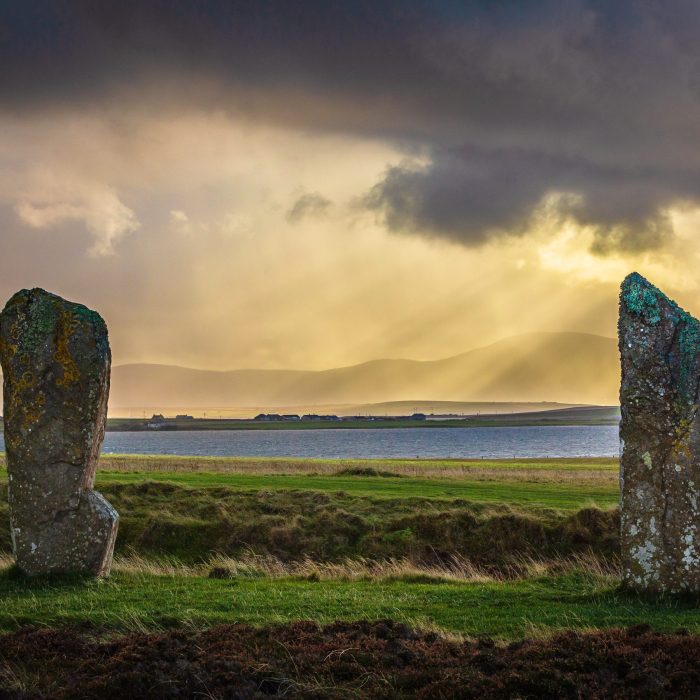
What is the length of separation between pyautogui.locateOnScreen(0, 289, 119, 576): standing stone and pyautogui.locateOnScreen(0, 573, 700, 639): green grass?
842 millimetres

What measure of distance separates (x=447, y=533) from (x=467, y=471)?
2908 cm

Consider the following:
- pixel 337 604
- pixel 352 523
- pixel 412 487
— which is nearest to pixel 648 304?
pixel 337 604

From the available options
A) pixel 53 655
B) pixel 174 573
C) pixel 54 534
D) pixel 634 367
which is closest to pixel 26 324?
pixel 54 534

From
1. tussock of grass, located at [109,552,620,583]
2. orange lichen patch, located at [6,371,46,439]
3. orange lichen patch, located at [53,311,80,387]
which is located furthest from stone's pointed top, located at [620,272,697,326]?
orange lichen patch, located at [6,371,46,439]

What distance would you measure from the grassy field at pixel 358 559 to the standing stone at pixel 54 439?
0.80 meters

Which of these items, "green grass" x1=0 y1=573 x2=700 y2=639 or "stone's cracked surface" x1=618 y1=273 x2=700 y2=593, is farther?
"stone's cracked surface" x1=618 y1=273 x2=700 y2=593

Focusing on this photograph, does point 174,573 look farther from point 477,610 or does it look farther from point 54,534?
point 477,610

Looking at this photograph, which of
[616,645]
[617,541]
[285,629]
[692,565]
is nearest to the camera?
[616,645]

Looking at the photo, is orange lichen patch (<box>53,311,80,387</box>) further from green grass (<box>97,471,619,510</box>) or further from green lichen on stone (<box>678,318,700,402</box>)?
green grass (<box>97,471,619,510</box>)

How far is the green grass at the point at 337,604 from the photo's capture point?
13.4m

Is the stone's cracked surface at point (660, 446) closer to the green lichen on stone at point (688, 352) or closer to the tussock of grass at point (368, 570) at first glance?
the green lichen on stone at point (688, 352)

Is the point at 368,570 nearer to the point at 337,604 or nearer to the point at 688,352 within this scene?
the point at 337,604

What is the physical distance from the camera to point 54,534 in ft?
57.4

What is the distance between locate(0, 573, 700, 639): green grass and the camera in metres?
13.4
